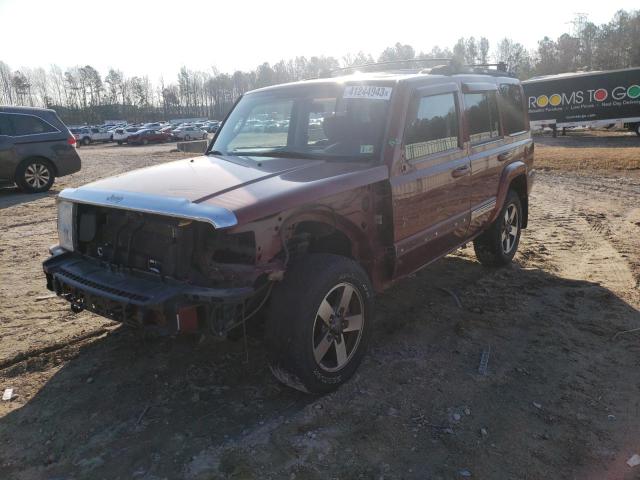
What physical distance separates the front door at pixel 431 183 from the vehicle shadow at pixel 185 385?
626mm

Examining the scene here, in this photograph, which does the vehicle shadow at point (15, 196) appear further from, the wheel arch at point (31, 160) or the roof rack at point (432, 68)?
the roof rack at point (432, 68)

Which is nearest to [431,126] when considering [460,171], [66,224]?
[460,171]

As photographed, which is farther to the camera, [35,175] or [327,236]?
[35,175]

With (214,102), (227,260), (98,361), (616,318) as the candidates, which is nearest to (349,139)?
(227,260)

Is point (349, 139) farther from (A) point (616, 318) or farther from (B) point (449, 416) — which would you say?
(A) point (616, 318)

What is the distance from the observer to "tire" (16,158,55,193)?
11461mm

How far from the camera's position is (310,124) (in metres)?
4.32

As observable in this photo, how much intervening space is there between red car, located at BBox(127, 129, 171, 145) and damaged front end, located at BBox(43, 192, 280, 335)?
42089 mm

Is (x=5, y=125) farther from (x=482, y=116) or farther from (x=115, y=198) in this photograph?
(x=482, y=116)

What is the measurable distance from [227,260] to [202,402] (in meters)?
0.96

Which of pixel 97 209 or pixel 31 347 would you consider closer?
pixel 97 209

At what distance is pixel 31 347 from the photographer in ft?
13.3

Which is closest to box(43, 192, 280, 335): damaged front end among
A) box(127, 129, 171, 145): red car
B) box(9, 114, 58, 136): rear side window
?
box(9, 114, 58, 136): rear side window

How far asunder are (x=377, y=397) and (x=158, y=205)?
1.83m
